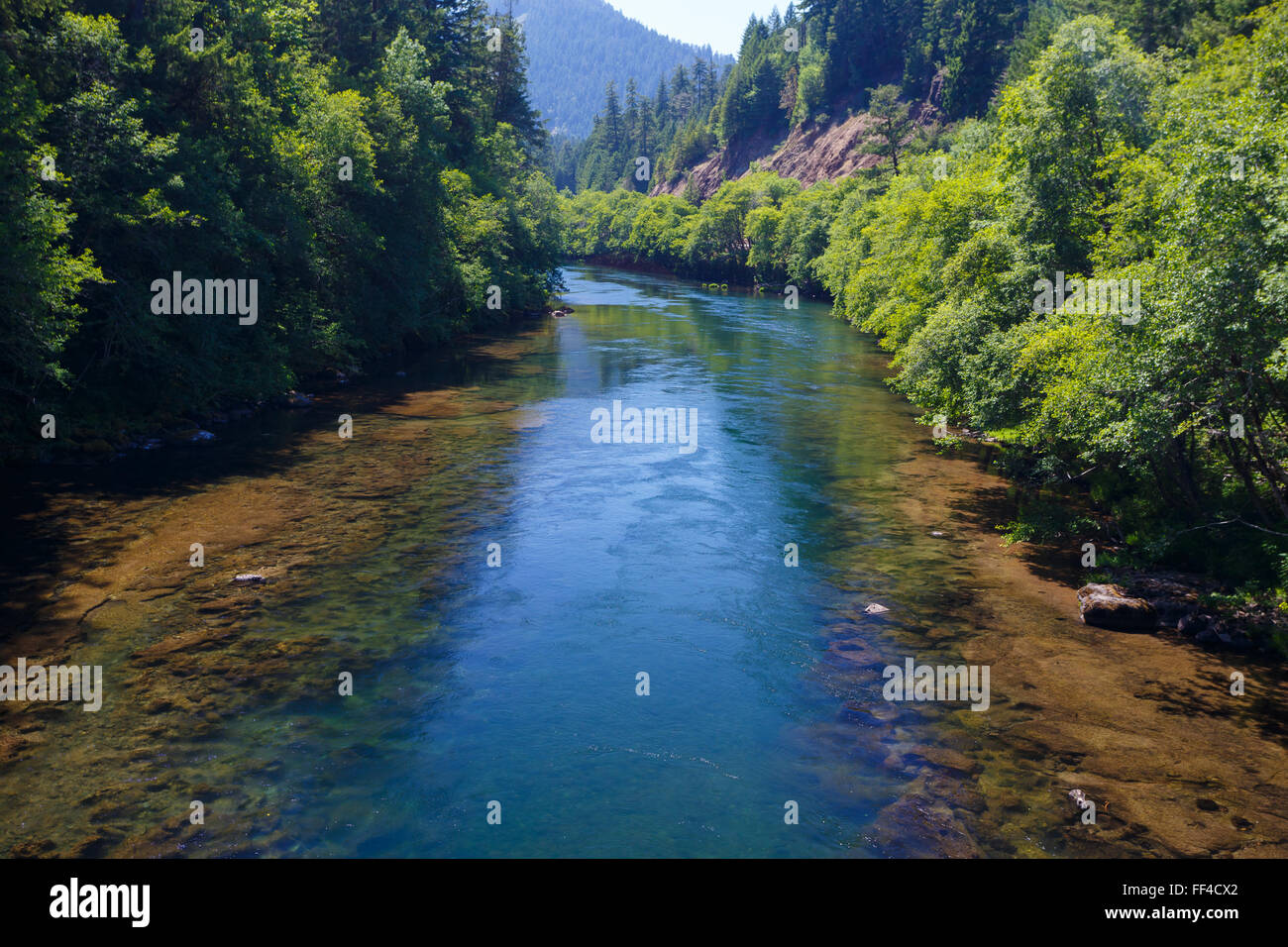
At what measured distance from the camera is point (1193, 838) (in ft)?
42.0

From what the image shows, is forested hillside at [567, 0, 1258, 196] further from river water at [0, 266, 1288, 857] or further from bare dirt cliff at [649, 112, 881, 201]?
river water at [0, 266, 1288, 857]

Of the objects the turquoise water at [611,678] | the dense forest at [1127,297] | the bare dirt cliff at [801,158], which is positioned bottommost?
the turquoise water at [611,678]

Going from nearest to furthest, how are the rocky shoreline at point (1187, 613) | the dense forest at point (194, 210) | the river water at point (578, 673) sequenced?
the river water at point (578, 673) < the rocky shoreline at point (1187, 613) < the dense forest at point (194, 210)

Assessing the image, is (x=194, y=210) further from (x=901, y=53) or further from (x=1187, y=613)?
(x=901, y=53)

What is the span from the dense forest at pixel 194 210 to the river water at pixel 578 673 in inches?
157

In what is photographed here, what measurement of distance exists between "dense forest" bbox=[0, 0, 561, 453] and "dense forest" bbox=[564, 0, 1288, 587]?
27869mm

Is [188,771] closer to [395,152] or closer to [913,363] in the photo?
[913,363]

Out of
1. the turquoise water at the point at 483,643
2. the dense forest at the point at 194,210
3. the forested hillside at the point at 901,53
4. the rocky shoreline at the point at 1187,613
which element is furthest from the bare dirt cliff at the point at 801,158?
the rocky shoreline at the point at 1187,613

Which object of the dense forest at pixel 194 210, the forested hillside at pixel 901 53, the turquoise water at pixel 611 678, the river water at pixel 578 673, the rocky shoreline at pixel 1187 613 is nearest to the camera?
the river water at pixel 578 673

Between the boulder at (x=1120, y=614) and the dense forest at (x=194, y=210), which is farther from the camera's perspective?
the dense forest at (x=194, y=210)

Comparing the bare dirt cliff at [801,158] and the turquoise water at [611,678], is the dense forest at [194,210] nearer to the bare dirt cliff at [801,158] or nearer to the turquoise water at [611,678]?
the turquoise water at [611,678]

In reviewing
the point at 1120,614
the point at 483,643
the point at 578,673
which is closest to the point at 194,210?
the point at 483,643

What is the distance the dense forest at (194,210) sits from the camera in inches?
989

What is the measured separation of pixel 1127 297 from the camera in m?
19.8
